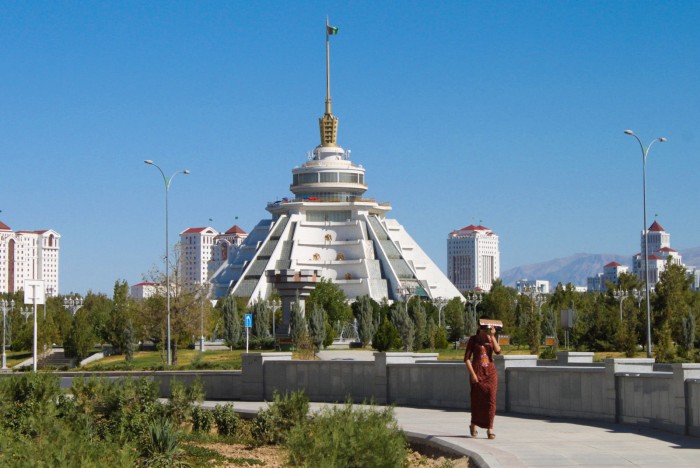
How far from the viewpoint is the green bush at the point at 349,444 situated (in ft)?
42.5

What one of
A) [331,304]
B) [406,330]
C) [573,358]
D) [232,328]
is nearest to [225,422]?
[573,358]

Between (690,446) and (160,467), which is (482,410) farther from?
(160,467)

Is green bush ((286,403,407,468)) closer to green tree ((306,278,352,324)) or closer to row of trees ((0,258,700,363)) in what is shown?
row of trees ((0,258,700,363))

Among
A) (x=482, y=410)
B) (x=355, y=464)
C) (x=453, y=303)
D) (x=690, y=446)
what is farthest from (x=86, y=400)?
(x=453, y=303)

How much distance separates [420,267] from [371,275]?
1175cm

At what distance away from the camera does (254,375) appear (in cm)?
2706

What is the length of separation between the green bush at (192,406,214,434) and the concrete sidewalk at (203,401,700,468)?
3138mm

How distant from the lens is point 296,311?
65062 mm

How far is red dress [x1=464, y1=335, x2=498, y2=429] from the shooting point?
17.2 meters

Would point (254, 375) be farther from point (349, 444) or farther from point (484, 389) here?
point (349, 444)

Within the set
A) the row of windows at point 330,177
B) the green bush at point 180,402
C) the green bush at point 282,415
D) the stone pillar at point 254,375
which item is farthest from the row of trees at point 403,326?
the row of windows at point 330,177

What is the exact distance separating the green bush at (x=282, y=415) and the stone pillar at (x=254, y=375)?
8.27 metres

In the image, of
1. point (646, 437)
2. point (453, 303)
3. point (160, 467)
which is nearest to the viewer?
point (160, 467)

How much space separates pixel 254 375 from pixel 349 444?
14.0 m
